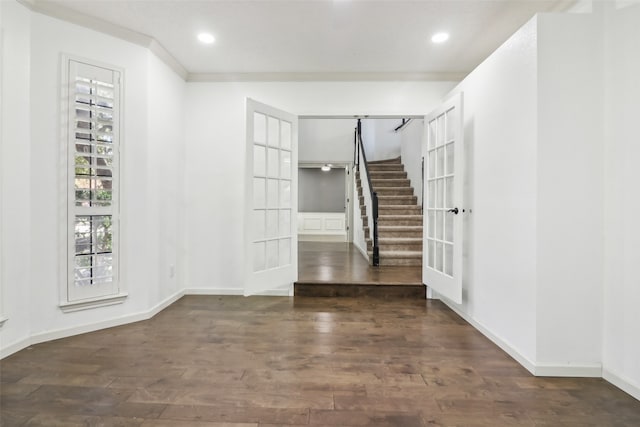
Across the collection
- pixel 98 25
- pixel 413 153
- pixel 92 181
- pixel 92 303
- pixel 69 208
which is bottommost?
pixel 92 303

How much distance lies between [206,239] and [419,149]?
432 centimetres

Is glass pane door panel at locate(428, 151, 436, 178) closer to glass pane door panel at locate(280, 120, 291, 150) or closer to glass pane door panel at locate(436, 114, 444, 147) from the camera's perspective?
glass pane door panel at locate(436, 114, 444, 147)

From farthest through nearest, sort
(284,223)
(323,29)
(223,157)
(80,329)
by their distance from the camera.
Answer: (223,157), (284,223), (323,29), (80,329)

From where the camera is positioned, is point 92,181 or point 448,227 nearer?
point 92,181

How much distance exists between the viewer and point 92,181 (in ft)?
8.79

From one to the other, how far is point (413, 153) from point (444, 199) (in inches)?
139

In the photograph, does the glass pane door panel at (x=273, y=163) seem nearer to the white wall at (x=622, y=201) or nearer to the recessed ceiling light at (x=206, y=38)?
the recessed ceiling light at (x=206, y=38)

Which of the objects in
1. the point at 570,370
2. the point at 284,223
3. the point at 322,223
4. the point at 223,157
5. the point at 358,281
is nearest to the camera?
the point at 570,370

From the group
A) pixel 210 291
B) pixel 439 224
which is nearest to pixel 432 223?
pixel 439 224

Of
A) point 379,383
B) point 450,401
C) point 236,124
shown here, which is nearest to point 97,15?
point 236,124

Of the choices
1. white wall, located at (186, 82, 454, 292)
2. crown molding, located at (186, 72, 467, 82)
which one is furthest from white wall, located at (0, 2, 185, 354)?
crown molding, located at (186, 72, 467, 82)

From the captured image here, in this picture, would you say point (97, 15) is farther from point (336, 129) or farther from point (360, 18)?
point (336, 129)

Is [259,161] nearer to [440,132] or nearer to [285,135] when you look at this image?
[285,135]

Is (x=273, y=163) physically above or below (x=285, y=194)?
above
